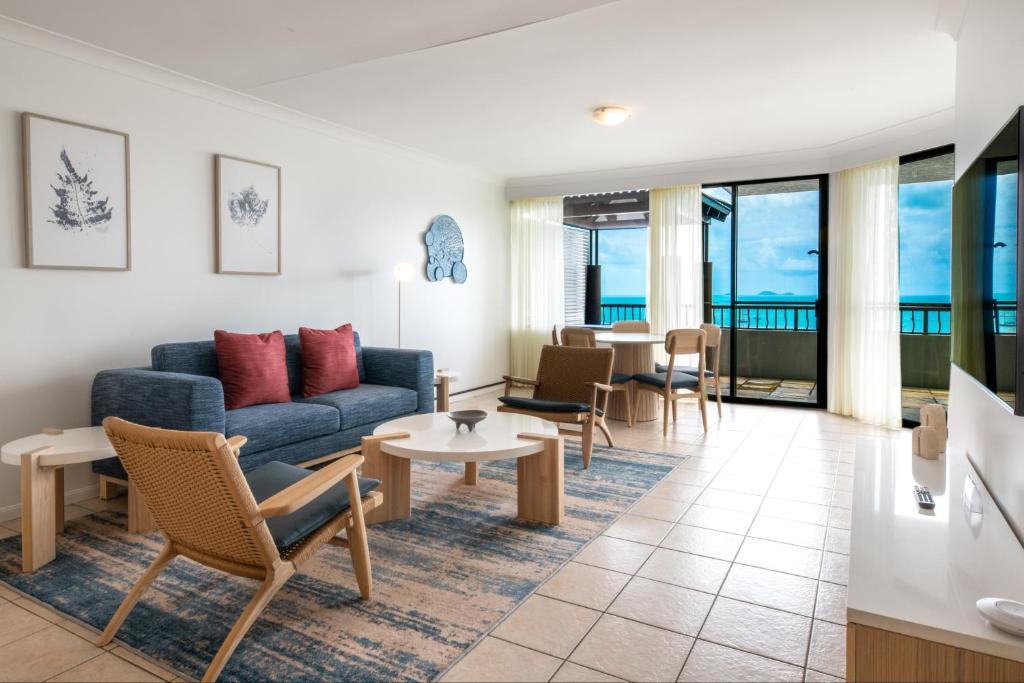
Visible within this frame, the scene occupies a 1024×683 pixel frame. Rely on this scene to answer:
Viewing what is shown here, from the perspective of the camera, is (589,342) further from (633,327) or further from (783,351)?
(783,351)

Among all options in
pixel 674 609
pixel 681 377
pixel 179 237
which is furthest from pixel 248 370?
pixel 681 377

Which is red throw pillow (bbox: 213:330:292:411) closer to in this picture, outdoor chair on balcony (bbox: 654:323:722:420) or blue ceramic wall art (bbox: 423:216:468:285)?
blue ceramic wall art (bbox: 423:216:468:285)

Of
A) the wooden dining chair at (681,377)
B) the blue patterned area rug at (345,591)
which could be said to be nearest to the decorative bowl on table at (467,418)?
the blue patterned area rug at (345,591)

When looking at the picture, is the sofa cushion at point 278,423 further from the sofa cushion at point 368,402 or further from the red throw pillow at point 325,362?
the red throw pillow at point 325,362

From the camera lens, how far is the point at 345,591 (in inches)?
102

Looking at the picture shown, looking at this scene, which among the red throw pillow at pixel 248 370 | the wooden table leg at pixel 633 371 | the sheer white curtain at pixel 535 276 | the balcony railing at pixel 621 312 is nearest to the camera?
the red throw pillow at pixel 248 370

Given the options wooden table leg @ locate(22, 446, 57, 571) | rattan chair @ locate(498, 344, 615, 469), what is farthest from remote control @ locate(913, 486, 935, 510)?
wooden table leg @ locate(22, 446, 57, 571)

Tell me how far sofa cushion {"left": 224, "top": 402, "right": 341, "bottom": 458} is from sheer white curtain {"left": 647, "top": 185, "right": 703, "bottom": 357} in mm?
4228

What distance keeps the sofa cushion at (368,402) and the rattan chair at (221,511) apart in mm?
2022

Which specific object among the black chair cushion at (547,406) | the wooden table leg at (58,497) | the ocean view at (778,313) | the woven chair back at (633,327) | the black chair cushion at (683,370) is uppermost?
the ocean view at (778,313)

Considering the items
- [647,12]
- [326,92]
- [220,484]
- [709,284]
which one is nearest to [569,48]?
[647,12]

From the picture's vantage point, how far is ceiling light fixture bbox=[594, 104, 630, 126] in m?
4.86

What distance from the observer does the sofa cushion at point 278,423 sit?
3.68 meters

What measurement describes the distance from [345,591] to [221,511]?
0.78 metres
